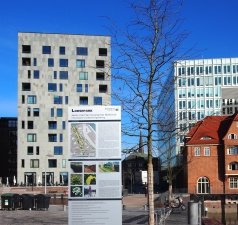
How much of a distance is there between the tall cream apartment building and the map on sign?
79.8 metres

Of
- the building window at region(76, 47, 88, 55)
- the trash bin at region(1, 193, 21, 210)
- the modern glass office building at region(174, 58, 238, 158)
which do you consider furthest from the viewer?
the modern glass office building at region(174, 58, 238, 158)

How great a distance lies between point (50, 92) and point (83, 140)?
84.4 metres

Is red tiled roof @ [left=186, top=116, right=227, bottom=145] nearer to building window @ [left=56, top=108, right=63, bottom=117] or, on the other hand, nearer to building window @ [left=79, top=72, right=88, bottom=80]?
building window @ [left=79, top=72, right=88, bottom=80]

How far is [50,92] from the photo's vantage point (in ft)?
321

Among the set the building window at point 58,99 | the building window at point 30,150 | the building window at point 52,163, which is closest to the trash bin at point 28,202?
the building window at point 52,163

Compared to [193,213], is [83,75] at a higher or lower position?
higher

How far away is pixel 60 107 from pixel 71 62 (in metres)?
9.08

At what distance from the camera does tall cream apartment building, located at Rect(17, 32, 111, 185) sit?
9481 cm

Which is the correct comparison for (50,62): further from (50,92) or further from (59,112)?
(59,112)

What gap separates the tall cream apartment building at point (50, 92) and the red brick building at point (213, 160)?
2116 cm

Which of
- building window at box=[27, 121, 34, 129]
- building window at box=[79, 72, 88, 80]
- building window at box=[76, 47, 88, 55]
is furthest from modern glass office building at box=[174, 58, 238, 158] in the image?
building window at box=[27, 121, 34, 129]

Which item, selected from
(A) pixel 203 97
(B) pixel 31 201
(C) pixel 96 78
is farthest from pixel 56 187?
(A) pixel 203 97

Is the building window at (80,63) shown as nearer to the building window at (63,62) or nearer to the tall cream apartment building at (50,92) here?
the tall cream apartment building at (50,92)

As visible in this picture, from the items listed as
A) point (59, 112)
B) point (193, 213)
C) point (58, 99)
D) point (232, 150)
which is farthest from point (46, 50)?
point (193, 213)
